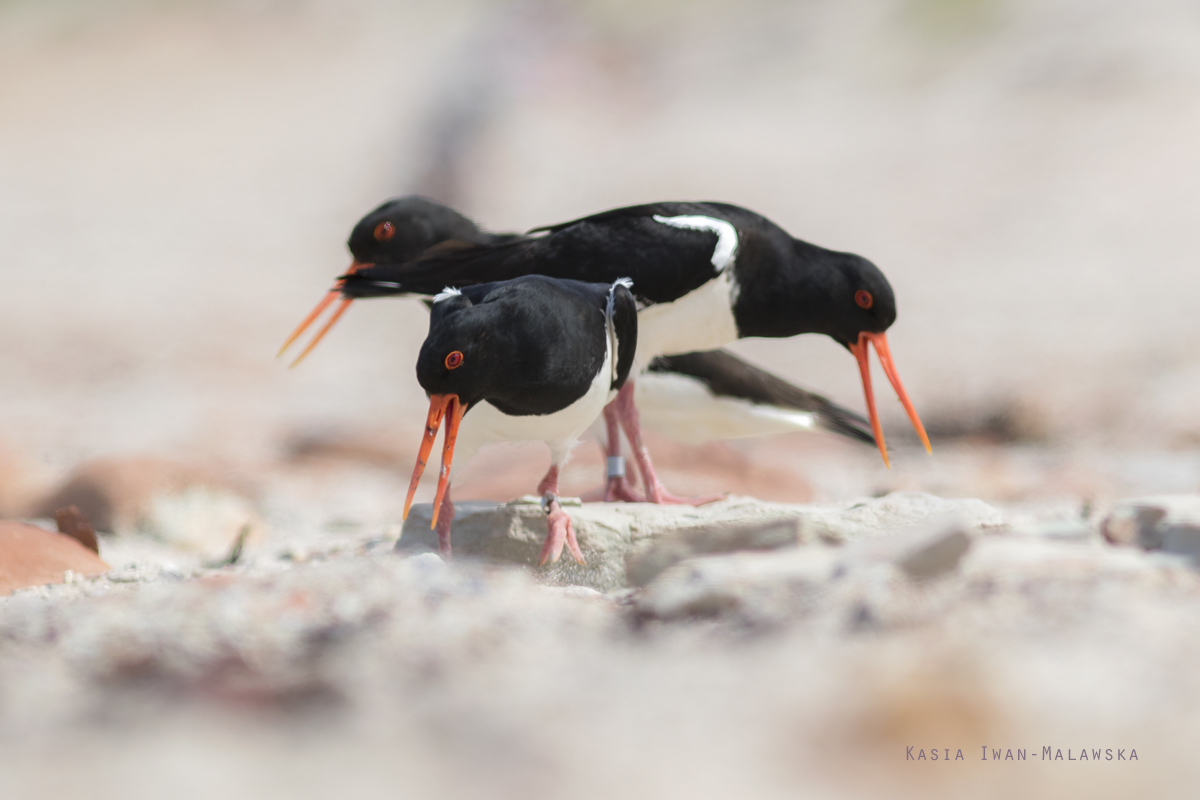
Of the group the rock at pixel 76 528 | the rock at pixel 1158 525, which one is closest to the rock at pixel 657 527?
the rock at pixel 1158 525

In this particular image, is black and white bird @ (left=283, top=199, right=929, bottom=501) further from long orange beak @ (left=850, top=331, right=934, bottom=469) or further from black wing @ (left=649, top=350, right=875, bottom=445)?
black wing @ (left=649, top=350, right=875, bottom=445)

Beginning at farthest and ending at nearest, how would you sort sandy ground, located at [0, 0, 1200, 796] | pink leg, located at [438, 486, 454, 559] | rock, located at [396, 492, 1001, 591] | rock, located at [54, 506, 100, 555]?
rock, located at [54, 506, 100, 555], pink leg, located at [438, 486, 454, 559], rock, located at [396, 492, 1001, 591], sandy ground, located at [0, 0, 1200, 796]

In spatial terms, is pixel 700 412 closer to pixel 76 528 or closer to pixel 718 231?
pixel 718 231

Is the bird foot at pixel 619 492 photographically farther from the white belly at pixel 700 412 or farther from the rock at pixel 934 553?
the rock at pixel 934 553

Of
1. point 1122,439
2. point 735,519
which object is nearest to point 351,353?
point 1122,439

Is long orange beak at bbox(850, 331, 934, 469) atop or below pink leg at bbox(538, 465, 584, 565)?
atop

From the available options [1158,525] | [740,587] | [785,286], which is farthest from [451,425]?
[1158,525]

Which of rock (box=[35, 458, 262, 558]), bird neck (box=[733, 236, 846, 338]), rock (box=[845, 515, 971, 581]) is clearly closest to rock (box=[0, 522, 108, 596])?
rock (box=[35, 458, 262, 558])
